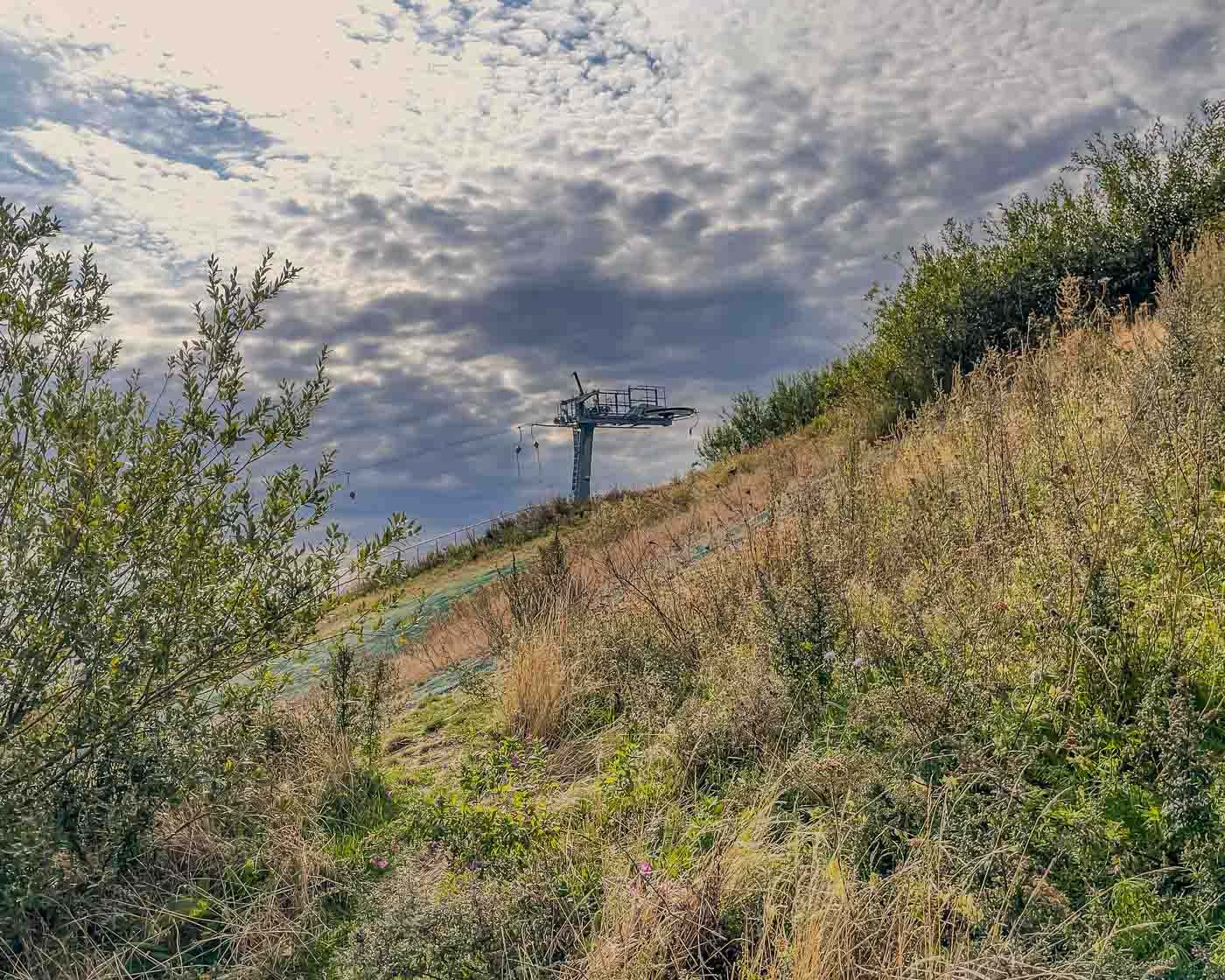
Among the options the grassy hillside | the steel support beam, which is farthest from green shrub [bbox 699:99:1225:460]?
the steel support beam

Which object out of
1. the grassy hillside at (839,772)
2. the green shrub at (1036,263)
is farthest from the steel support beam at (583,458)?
the grassy hillside at (839,772)

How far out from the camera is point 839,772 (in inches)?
153

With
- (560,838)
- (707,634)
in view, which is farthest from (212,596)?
(707,634)

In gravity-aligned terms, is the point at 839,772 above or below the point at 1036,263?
below

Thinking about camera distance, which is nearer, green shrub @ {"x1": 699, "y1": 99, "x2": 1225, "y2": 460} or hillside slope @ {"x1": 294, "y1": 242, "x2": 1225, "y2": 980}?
hillside slope @ {"x1": 294, "y1": 242, "x2": 1225, "y2": 980}

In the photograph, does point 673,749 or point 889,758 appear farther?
point 673,749

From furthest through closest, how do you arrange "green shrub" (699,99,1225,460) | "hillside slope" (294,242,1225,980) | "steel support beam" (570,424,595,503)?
"steel support beam" (570,424,595,503) < "green shrub" (699,99,1225,460) < "hillside slope" (294,242,1225,980)

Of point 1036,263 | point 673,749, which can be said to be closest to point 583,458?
point 1036,263

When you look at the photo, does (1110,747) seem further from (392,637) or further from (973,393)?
(392,637)

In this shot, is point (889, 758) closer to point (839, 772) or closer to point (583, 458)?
point (839, 772)

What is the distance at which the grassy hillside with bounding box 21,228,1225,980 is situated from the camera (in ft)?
10.2

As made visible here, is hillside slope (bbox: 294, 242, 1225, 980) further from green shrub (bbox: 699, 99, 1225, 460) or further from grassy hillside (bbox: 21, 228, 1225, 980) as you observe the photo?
green shrub (bbox: 699, 99, 1225, 460)

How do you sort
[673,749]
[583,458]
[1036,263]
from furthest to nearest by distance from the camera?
[583,458] → [1036,263] → [673,749]

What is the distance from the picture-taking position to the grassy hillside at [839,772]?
312 cm
